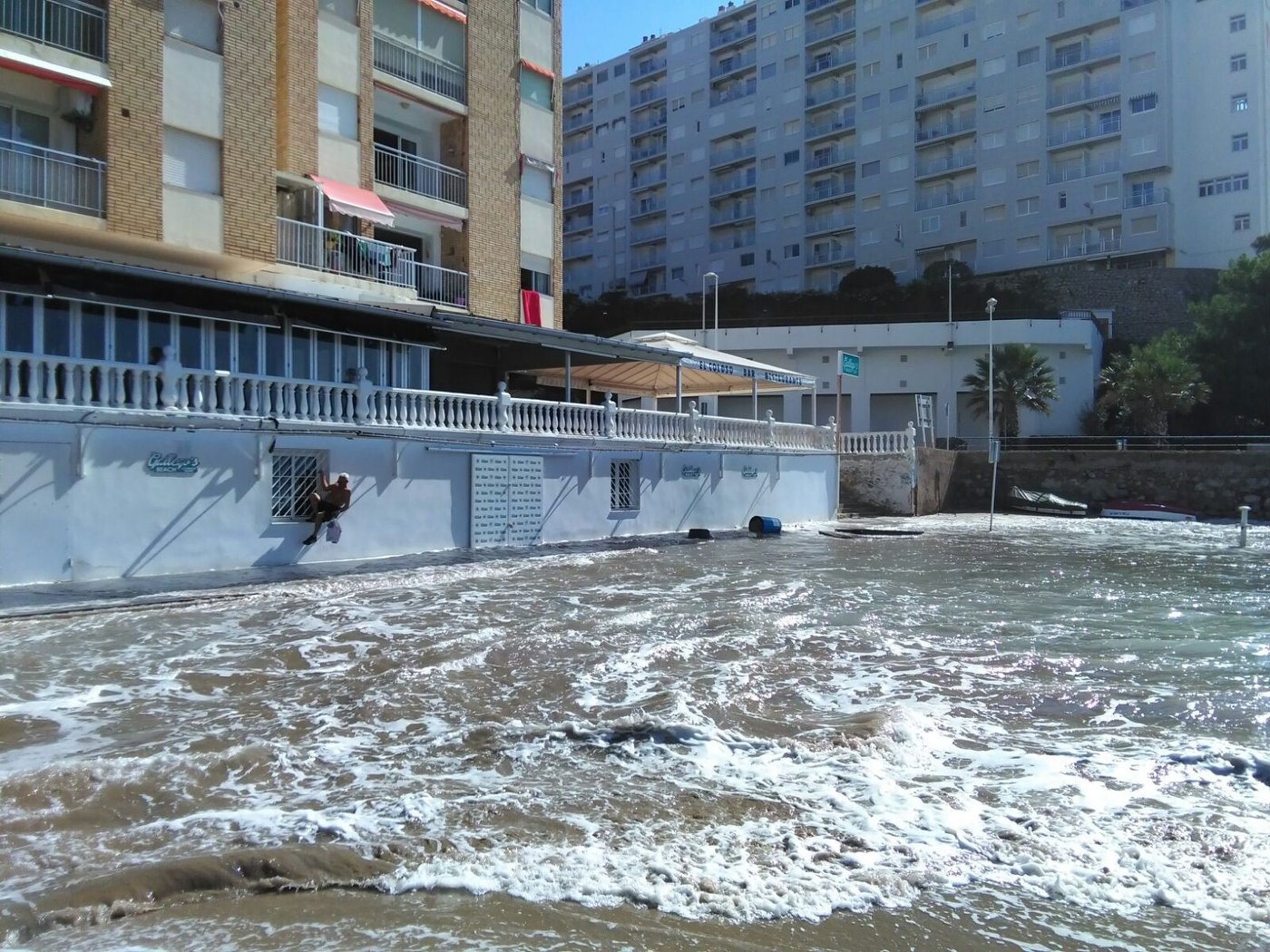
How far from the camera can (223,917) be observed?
450 cm

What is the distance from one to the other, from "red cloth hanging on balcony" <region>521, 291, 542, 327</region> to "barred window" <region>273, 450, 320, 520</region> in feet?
39.6

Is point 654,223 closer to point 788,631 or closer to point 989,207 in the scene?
point 989,207

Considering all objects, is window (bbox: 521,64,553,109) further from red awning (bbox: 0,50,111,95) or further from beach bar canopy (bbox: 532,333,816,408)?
red awning (bbox: 0,50,111,95)

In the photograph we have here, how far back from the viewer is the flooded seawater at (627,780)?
15.1 feet

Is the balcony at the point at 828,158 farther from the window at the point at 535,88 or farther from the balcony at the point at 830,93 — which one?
the window at the point at 535,88

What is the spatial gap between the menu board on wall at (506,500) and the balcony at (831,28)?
2380 inches

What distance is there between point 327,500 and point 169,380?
3.14 meters

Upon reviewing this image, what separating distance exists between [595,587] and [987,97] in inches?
2307

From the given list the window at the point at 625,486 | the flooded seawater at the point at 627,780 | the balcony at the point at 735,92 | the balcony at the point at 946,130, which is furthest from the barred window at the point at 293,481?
the balcony at the point at 735,92

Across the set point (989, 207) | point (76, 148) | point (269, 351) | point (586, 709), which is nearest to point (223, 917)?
point (586, 709)

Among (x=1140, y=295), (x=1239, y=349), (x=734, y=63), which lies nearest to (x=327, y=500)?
(x=1239, y=349)

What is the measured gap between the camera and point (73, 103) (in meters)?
19.0

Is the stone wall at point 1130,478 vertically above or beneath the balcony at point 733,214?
beneath

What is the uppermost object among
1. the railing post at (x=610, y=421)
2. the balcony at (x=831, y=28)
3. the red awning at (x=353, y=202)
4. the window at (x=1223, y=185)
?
the balcony at (x=831, y=28)
